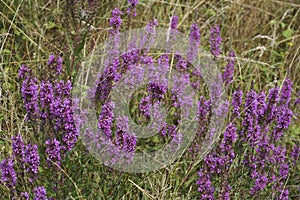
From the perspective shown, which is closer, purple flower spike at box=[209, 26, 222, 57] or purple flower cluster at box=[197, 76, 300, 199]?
purple flower cluster at box=[197, 76, 300, 199]

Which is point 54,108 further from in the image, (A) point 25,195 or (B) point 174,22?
(B) point 174,22

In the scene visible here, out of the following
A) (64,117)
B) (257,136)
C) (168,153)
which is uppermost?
(64,117)

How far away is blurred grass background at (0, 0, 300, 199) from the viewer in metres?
2.71

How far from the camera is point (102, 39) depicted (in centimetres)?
404

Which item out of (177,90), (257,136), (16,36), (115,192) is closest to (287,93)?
A: (257,136)

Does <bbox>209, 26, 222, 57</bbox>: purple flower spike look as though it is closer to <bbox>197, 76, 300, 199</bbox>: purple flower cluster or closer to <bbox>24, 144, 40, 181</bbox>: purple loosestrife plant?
<bbox>197, 76, 300, 199</bbox>: purple flower cluster

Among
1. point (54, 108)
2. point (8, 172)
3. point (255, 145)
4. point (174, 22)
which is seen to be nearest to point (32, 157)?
point (8, 172)

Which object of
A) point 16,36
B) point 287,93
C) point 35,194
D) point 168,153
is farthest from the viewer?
point 16,36

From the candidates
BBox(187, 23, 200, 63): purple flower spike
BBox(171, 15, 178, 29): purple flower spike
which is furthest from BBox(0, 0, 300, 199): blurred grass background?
BBox(187, 23, 200, 63): purple flower spike

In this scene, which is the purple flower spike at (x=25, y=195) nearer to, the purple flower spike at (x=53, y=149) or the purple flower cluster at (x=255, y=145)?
the purple flower spike at (x=53, y=149)

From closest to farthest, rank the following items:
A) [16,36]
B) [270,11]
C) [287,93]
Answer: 1. [287,93]
2. [16,36]
3. [270,11]

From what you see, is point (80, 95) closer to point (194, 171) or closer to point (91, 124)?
point (91, 124)

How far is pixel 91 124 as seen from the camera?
8.64ft

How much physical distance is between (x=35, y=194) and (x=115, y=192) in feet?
1.56
